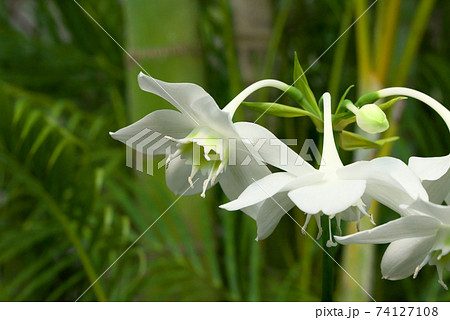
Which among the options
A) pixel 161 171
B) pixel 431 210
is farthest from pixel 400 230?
pixel 161 171

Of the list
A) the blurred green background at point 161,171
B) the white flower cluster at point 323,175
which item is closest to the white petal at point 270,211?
the white flower cluster at point 323,175

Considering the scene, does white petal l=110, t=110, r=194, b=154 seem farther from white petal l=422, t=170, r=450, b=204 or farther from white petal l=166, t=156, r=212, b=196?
white petal l=422, t=170, r=450, b=204

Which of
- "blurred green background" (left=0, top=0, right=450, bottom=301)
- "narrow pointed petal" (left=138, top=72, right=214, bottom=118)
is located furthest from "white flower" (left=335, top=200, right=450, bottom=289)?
"blurred green background" (left=0, top=0, right=450, bottom=301)

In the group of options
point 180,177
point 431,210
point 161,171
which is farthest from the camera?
point 161,171

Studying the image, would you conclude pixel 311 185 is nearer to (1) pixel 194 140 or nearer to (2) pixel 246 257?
(1) pixel 194 140

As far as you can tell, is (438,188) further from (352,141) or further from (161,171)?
(161,171)

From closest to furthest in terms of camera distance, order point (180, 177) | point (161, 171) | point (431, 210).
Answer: point (431, 210) < point (180, 177) < point (161, 171)

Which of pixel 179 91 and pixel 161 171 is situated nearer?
pixel 179 91

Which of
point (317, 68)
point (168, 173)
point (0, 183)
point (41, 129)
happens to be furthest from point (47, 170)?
point (317, 68)
